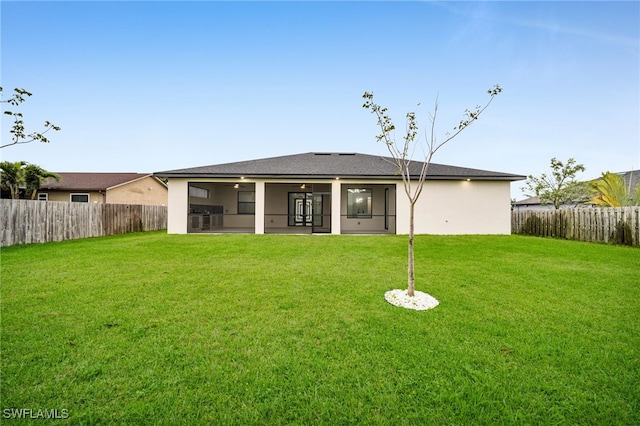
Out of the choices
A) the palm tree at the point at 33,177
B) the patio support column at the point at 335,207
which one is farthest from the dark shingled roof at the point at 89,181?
the patio support column at the point at 335,207

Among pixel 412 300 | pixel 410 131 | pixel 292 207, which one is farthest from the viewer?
pixel 292 207

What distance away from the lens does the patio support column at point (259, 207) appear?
12828 mm

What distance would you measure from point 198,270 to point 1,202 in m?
8.02

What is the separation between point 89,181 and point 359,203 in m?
21.2

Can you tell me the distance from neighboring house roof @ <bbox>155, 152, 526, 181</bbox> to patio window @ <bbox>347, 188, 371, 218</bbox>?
5.66 feet

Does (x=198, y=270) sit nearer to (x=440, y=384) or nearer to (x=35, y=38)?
(x=440, y=384)

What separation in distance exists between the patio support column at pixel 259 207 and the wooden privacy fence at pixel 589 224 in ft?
44.9

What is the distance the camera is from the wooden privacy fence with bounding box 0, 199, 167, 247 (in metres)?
8.77

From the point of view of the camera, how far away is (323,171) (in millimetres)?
13008

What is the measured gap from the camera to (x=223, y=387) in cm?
209

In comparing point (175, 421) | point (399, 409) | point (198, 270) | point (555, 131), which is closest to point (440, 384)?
point (399, 409)

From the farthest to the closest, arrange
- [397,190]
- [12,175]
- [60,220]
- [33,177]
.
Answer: [33,177]
[12,175]
[397,190]
[60,220]

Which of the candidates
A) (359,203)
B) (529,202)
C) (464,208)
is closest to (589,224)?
(464,208)

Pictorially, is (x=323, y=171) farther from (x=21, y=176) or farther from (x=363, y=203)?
(x=21, y=176)
